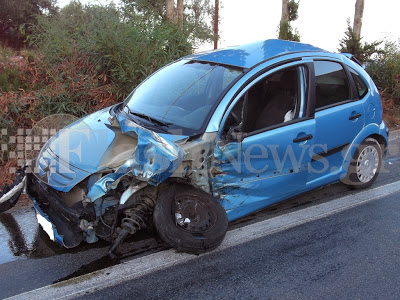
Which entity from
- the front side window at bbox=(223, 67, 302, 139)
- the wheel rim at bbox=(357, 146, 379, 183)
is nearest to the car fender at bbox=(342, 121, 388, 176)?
the wheel rim at bbox=(357, 146, 379, 183)

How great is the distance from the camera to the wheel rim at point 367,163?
428cm

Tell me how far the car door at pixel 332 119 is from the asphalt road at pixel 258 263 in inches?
21.0

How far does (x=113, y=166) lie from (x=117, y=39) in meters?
4.56

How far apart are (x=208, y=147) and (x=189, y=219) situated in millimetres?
607

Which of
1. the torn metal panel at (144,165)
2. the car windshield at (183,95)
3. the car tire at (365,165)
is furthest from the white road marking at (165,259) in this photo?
the car windshield at (183,95)

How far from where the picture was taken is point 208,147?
3074 mm

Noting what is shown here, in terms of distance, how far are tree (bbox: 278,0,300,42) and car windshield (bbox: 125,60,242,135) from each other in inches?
274

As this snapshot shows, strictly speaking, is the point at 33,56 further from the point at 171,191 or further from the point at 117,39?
the point at 171,191

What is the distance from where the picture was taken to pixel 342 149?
3.99 metres

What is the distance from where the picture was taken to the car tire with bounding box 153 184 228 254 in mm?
2904

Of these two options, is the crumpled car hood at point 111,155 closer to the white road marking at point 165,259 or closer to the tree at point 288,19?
the white road marking at point 165,259

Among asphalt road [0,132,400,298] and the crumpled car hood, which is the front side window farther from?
asphalt road [0,132,400,298]

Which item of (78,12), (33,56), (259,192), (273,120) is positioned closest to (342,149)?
(273,120)

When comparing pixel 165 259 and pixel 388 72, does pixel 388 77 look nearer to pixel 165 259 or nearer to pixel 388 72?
pixel 388 72
